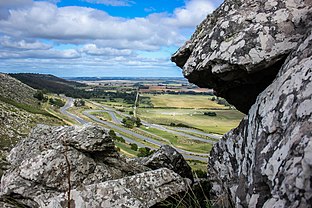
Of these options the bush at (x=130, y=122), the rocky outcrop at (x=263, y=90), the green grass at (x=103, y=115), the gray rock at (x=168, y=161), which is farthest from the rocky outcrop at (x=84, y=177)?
the green grass at (x=103, y=115)

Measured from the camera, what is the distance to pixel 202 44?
428 inches

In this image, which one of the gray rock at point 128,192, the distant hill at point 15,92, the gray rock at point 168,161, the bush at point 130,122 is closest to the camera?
the gray rock at point 128,192

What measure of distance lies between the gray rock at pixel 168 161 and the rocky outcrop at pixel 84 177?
1116mm

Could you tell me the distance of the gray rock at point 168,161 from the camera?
16234mm

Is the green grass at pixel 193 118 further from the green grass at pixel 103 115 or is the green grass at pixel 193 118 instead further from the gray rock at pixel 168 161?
the gray rock at pixel 168 161

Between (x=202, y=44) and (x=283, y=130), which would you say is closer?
(x=283, y=130)

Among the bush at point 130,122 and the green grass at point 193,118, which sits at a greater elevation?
the bush at point 130,122

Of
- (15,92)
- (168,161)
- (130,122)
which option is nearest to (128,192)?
(168,161)

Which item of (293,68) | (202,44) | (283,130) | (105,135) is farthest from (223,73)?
(105,135)

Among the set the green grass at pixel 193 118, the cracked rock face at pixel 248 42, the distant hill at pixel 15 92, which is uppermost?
the cracked rock face at pixel 248 42

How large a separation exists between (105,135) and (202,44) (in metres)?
6.18

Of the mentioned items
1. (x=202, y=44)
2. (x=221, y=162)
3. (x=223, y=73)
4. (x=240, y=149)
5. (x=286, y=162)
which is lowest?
(x=221, y=162)

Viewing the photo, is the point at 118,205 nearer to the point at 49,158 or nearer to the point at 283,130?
the point at 49,158

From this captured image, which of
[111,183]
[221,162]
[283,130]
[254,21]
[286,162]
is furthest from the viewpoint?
[221,162]
